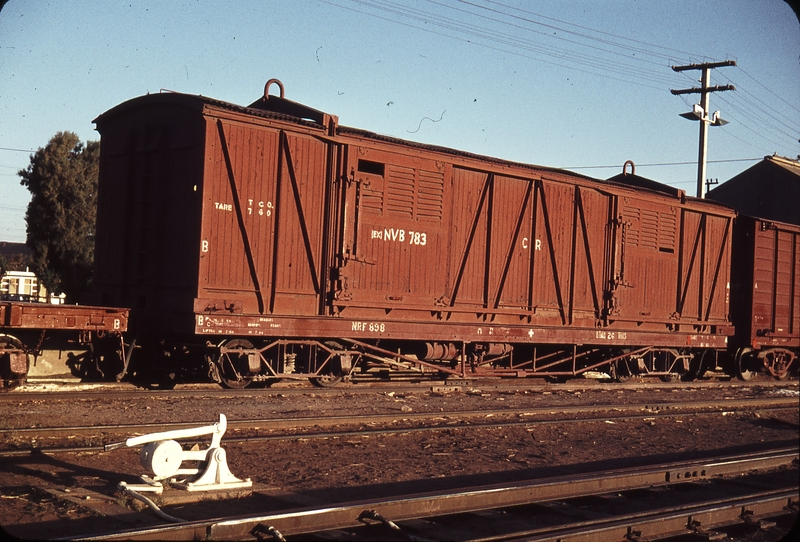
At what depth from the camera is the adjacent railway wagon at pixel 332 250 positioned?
12453 mm

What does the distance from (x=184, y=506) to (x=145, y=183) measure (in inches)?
325

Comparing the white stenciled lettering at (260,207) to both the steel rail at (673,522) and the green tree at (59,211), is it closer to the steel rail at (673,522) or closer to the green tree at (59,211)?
the steel rail at (673,522)

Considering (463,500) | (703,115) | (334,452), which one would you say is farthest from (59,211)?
(463,500)

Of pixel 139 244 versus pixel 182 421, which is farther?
pixel 139 244

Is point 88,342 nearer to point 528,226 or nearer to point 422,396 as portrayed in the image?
point 422,396

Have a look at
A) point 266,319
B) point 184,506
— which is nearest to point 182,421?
point 266,319

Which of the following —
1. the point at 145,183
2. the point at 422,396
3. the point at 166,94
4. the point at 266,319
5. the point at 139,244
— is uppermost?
the point at 166,94

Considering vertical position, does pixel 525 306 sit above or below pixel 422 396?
above

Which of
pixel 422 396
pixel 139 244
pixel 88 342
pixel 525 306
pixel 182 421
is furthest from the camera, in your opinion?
pixel 525 306

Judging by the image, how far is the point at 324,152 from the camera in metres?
13.5

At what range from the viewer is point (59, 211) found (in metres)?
41.5

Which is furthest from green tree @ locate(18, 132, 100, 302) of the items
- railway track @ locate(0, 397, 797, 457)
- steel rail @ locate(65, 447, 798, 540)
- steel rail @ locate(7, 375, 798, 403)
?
steel rail @ locate(65, 447, 798, 540)

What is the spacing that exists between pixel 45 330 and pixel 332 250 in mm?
4528

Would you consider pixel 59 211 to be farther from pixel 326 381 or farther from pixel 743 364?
pixel 743 364
